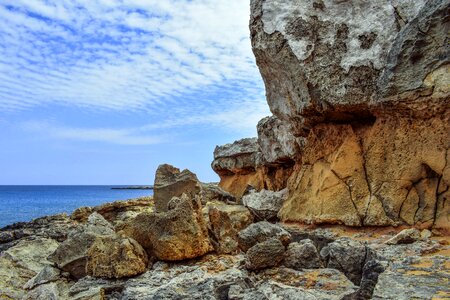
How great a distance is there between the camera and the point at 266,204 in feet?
52.7

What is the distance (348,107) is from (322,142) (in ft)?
6.82

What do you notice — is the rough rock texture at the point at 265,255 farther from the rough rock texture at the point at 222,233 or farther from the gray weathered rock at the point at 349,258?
the rough rock texture at the point at 222,233

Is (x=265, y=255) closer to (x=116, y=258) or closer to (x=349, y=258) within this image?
(x=349, y=258)

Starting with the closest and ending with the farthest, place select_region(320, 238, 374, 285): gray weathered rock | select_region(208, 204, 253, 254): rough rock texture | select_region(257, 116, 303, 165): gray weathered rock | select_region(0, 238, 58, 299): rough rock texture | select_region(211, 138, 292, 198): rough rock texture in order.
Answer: select_region(320, 238, 374, 285): gray weathered rock < select_region(208, 204, 253, 254): rough rock texture < select_region(0, 238, 58, 299): rough rock texture < select_region(257, 116, 303, 165): gray weathered rock < select_region(211, 138, 292, 198): rough rock texture

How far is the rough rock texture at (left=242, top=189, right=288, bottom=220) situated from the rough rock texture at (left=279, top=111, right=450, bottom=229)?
1.14m

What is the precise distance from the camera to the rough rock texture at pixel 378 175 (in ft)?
33.7

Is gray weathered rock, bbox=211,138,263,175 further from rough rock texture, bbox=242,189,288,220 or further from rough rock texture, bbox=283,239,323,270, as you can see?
rough rock texture, bbox=283,239,323,270

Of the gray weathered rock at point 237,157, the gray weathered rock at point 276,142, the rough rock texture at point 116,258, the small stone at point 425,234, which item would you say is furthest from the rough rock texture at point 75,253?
the gray weathered rock at point 237,157

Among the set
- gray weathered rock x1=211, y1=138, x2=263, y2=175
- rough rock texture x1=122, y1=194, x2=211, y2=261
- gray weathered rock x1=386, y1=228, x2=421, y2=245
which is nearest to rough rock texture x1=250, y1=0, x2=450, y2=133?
gray weathered rock x1=386, y1=228, x2=421, y2=245

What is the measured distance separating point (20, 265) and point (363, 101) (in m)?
11.5

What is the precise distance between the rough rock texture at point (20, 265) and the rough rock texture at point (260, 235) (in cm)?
596

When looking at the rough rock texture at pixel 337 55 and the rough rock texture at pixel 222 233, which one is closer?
the rough rock texture at pixel 222 233

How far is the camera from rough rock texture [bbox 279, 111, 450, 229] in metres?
10.3

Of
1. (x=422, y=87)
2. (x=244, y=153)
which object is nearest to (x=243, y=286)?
(x=422, y=87)
